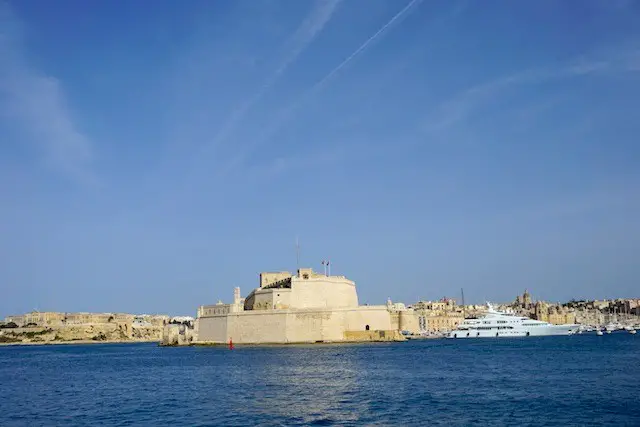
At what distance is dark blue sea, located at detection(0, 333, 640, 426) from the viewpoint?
49.4ft

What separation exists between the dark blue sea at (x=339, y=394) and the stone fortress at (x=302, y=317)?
1825 centimetres

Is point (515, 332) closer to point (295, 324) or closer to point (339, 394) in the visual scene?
point (295, 324)

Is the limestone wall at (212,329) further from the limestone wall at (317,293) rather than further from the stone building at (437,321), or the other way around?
the stone building at (437,321)

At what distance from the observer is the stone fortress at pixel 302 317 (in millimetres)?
49281

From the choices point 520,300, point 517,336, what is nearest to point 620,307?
point 520,300

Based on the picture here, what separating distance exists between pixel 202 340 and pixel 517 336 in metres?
35.2

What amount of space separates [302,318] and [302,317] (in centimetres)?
8

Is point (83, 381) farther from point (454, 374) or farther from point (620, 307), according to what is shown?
point (620, 307)

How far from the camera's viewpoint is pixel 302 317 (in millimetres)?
49406

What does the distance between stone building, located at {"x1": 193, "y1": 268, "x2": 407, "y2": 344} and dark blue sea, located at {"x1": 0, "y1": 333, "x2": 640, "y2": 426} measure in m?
18.2

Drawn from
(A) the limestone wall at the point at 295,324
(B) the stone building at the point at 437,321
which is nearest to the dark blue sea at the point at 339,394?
(A) the limestone wall at the point at 295,324

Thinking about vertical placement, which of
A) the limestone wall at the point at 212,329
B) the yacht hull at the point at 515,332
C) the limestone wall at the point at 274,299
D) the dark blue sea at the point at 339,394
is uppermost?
the limestone wall at the point at 274,299

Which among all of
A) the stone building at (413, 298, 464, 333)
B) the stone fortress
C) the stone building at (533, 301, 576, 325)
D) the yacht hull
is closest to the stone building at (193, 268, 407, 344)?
the stone fortress

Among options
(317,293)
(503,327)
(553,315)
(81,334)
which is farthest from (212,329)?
(553,315)
